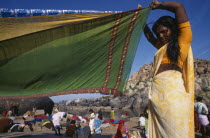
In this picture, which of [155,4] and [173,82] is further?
[155,4]

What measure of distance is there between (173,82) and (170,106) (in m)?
0.27

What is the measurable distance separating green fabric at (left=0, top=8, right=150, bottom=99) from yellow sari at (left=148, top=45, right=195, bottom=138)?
33.0 inches

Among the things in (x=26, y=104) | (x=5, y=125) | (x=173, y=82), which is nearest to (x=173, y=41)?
(x=173, y=82)

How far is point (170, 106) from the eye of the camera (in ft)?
5.74

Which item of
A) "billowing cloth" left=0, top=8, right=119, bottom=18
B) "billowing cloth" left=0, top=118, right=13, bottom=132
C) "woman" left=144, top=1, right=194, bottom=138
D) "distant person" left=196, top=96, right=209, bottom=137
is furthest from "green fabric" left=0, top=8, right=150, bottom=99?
"billowing cloth" left=0, top=118, right=13, bottom=132

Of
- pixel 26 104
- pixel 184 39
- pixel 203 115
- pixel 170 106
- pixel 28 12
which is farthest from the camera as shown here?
pixel 26 104

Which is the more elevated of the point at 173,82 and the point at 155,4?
the point at 155,4

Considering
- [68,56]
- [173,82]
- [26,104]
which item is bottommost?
[26,104]

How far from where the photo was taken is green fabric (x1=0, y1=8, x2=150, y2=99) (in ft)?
8.28

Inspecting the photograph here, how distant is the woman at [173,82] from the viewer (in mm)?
1732

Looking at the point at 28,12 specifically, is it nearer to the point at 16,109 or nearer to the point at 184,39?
the point at 184,39

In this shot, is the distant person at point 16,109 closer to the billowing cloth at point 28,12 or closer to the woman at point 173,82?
the billowing cloth at point 28,12

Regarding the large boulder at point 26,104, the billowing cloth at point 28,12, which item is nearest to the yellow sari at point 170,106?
the billowing cloth at point 28,12

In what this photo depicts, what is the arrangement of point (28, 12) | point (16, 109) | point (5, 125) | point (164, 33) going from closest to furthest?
point (164, 33) → point (28, 12) → point (5, 125) → point (16, 109)
